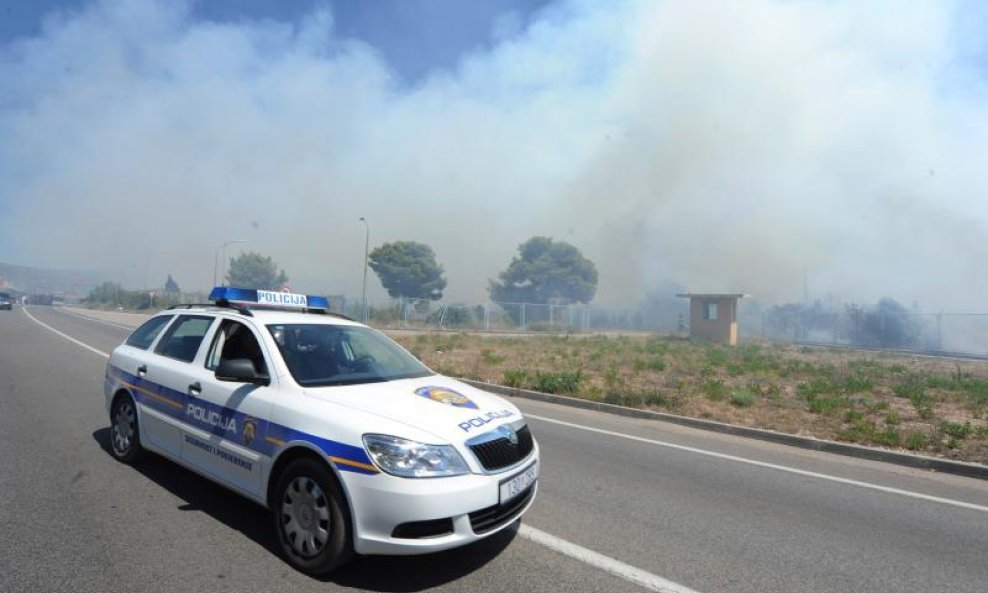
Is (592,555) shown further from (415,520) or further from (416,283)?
(416,283)

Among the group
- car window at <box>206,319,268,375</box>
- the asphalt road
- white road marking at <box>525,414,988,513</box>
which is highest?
car window at <box>206,319,268,375</box>

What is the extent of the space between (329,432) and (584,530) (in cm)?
198

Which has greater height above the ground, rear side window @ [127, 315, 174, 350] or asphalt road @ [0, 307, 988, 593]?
rear side window @ [127, 315, 174, 350]

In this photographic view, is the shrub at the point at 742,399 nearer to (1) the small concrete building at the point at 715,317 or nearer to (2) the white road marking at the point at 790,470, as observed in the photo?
(2) the white road marking at the point at 790,470

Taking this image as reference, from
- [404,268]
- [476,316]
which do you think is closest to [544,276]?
[404,268]

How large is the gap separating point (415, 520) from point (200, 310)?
3060 millimetres

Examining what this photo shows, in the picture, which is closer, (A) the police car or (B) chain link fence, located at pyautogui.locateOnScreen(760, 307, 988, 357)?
(A) the police car

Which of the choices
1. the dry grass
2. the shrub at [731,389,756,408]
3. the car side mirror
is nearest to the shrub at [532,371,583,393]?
the dry grass

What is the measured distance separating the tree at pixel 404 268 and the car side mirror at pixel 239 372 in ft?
194

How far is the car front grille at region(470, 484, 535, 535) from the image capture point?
315cm

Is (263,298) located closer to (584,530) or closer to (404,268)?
(584,530)

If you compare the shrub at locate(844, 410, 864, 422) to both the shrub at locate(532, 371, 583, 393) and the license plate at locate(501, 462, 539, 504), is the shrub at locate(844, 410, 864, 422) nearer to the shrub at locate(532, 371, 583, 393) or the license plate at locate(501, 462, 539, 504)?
the shrub at locate(532, 371, 583, 393)

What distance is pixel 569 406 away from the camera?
10.1 meters

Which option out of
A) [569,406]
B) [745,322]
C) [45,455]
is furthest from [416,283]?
[45,455]
